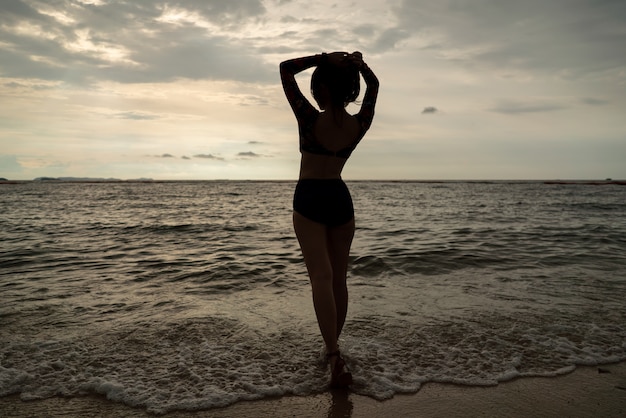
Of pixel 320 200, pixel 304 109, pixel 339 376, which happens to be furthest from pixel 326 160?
pixel 339 376

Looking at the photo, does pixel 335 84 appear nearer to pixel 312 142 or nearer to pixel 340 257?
pixel 312 142

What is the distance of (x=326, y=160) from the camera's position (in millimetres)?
3229

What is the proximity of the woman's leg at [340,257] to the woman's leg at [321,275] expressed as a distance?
0.14m

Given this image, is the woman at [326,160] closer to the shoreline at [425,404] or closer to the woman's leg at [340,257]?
the woman's leg at [340,257]

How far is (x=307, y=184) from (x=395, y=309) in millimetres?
2646

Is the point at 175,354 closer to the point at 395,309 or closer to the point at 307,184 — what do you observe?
the point at 307,184

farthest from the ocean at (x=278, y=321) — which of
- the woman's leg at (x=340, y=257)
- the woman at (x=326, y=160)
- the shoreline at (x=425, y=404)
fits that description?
the woman at (x=326, y=160)

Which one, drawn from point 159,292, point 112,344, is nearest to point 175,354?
point 112,344

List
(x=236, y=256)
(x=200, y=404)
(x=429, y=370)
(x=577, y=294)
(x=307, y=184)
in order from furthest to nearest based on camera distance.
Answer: (x=236, y=256), (x=577, y=294), (x=429, y=370), (x=307, y=184), (x=200, y=404)

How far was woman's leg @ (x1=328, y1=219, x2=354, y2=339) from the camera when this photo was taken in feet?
11.1

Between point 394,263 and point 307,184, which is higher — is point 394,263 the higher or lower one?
the lower one

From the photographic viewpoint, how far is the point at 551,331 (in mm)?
4422

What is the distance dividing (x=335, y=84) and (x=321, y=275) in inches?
56.6

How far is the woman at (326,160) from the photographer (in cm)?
314
